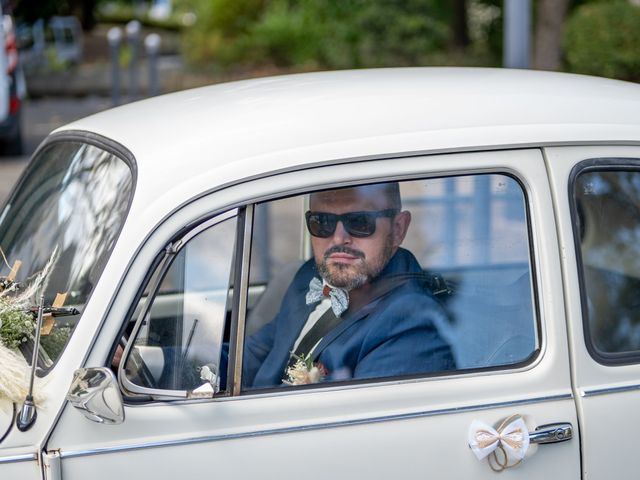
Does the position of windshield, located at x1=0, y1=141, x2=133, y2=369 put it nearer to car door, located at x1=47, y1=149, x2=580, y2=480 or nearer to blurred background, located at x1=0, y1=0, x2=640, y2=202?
car door, located at x1=47, y1=149, x2=580, y2=480

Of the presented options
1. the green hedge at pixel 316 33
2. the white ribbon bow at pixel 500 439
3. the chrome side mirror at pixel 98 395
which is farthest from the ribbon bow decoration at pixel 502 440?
the green hedge at pixel 316 33

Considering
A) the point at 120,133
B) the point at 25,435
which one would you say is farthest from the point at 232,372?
the point at 120,133

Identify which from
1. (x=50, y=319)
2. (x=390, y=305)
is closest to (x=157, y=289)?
(x=50, y=319)

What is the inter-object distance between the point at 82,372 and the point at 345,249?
0.81 m

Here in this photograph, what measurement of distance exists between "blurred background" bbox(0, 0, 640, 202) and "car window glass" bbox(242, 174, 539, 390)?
27.1ft

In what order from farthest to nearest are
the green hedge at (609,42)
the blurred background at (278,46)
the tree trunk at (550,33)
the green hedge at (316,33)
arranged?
the green hedge at (316,33)
the tree trunk at (550,33)
the blurred background at (278,46)
the green hedge at (609,42)

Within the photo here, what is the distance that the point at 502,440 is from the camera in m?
2.44

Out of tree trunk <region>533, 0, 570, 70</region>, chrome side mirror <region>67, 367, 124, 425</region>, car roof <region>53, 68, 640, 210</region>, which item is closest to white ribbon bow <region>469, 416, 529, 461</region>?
car roof <region>53, 68, 640, 210</region>

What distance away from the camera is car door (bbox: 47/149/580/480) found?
234cm

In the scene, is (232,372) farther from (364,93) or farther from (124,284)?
(364,93)

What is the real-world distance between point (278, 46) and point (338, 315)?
61.6 ft

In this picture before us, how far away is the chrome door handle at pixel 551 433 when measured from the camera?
2465 millimetres

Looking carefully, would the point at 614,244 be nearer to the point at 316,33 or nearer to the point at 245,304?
the point at 245,304

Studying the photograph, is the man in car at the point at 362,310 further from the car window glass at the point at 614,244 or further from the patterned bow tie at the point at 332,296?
the car window glass at the point at 614,244
